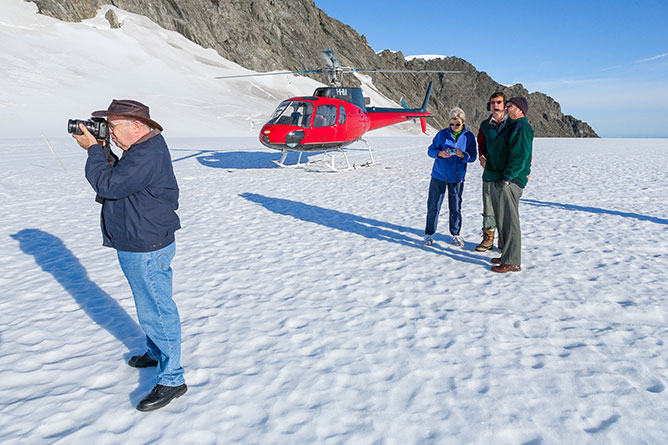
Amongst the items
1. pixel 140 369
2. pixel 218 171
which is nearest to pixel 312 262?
pixel 140 369

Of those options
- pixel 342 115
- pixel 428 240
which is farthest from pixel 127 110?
pixel 342 115

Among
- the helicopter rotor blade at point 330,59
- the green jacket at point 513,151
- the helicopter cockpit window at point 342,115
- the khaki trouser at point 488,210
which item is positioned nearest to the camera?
the green jacket at point 513,151

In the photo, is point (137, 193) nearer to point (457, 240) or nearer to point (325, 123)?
point (457, 240)

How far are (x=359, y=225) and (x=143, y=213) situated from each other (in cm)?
491

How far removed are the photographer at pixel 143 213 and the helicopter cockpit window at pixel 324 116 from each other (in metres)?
9.37

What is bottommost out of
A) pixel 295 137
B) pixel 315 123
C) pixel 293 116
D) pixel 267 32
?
pixel 295 137

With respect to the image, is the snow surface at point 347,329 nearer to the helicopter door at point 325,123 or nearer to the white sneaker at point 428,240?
the white sneaker at point 428,240

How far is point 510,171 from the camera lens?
14.5ft

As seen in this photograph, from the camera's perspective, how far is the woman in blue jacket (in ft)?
17.6

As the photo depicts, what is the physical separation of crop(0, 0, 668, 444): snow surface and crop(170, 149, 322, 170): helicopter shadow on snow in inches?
243

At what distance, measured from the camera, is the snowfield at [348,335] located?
2.53 meters

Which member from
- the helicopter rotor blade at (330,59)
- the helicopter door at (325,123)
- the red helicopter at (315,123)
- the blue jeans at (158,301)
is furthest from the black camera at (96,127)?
the helicopter rotor blade at (330,59)

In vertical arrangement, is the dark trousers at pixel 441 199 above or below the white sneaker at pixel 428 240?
above

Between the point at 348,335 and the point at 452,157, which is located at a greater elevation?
the point at 452,157
